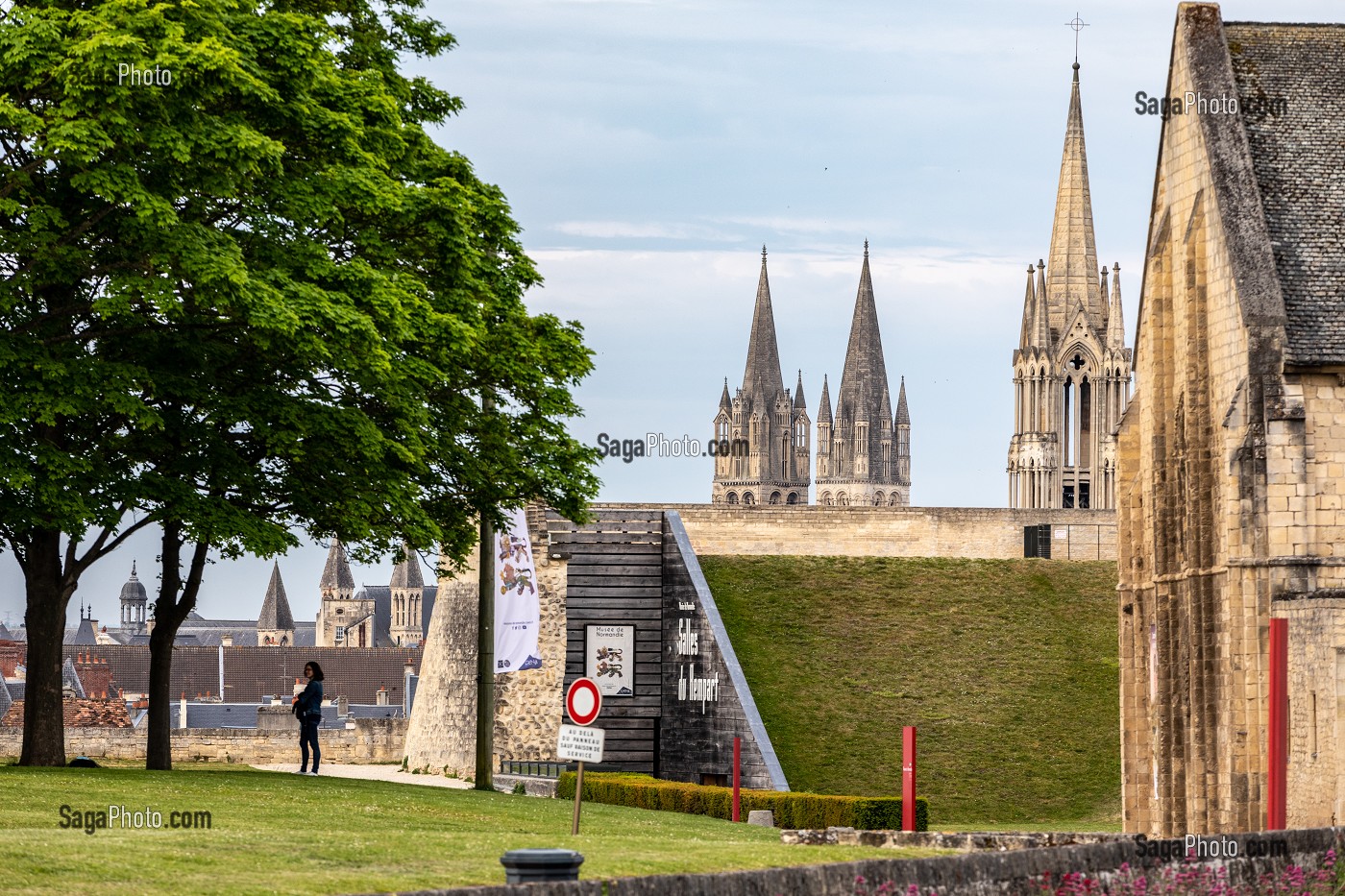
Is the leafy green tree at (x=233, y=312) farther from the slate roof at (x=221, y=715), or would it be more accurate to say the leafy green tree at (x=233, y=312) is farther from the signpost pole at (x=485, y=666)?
the slate roof at (x=221, y=715)

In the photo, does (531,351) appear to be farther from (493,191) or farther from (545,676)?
(545,676)

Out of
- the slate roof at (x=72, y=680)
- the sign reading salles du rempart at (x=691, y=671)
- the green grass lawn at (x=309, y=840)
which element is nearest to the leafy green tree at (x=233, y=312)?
the green grass lawn at (x=309, y=840)

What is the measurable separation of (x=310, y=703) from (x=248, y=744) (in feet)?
112

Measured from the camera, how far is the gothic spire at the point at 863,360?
151 metres

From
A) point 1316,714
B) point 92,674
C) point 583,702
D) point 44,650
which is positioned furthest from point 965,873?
point 92,674

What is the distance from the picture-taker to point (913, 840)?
21812 mm

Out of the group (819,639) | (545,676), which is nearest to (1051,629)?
(819,639)

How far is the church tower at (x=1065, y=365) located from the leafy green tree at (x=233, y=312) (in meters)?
69.8

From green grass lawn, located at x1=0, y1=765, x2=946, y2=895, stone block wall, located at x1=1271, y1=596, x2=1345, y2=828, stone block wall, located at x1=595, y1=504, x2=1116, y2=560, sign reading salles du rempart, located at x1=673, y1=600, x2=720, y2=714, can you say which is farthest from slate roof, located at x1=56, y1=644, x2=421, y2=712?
stone block wall, located at x1=1271, y1=596, x2=1345, y2=828

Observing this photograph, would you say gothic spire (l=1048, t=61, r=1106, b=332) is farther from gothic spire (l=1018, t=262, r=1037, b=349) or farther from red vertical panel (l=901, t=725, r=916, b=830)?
red vertical panel (l=901, t=725, r=916, b=830)

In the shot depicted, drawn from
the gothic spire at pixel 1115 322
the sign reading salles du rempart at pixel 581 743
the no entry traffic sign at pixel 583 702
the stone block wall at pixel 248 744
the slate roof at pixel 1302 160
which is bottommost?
the stone block wall at pixel 248 744

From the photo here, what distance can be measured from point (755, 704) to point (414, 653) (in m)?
106

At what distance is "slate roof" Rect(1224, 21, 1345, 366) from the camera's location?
1134 inches

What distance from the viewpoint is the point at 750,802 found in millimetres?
32000
